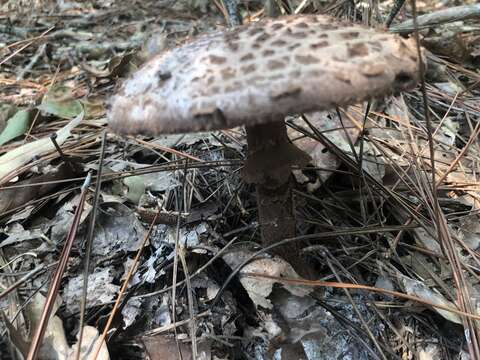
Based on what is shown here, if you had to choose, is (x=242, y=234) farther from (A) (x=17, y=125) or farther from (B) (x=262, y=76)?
(A) (x=17, y=125)

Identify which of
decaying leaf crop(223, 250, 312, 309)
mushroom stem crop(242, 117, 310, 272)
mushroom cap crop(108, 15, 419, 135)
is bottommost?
decaying leaf crop(223, 250, 312, 309)

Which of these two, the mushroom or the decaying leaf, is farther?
the decaying leaf

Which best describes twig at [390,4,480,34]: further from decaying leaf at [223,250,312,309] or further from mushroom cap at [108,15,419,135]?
decaying leaf at [223,250,312,309]

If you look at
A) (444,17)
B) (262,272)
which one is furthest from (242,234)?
(444,17)

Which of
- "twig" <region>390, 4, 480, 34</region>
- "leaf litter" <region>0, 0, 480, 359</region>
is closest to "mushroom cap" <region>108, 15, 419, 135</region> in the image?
"leaf litter" <region>0, 0, 480, 359</region>

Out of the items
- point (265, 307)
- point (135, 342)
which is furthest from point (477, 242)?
point (135, 342)

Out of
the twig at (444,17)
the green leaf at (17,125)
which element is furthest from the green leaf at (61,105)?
the twig at (444,17)
